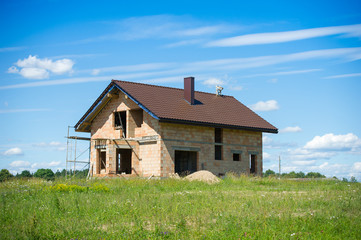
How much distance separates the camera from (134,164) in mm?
29250

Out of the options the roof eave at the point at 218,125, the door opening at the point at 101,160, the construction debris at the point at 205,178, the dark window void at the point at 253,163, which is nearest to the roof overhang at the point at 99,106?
the roof eave at the point at 218,125

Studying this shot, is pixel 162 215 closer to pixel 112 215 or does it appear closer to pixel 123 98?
pixel 112 215

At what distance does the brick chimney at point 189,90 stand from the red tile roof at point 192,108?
364 millimetres

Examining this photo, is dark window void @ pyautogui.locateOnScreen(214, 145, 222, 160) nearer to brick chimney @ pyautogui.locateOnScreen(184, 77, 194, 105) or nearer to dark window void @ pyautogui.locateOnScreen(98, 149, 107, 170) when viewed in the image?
brick chimney @ pyautogui.locateOnScreen(184, 77, 194, 105)

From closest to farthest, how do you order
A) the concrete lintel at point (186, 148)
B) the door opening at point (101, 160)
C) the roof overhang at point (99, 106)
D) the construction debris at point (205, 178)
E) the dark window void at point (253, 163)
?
the construction debris at point (205, 178) → the concrete lintel at point (186, 148) → the roof overhang at point (99, 106) → the door opening at point (101, 160) → the dark window void at point (253, 163)

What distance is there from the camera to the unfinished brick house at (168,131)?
1118 inches

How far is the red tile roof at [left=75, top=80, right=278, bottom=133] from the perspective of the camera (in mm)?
28503

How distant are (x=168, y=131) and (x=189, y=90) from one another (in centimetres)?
502

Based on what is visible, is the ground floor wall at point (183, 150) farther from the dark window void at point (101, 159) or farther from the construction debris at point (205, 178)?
the construction debris at point (205, 178)

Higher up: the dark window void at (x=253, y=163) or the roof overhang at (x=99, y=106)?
the roof overhang at (x=99, y=106)

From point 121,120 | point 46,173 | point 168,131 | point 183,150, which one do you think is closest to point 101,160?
point 121,120

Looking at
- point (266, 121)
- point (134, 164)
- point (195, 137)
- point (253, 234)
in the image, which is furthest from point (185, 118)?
point (253, 234)

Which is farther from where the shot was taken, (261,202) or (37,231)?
(261,202)

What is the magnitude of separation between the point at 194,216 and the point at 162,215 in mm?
899
